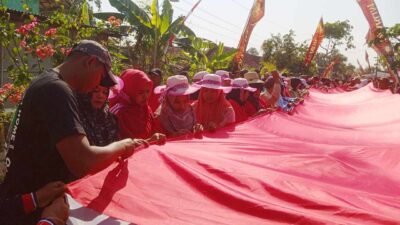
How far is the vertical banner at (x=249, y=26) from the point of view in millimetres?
12094

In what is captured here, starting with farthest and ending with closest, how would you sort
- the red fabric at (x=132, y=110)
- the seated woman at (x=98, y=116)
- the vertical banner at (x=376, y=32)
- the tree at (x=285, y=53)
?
1. the tree at (x=285, y=53)
2. the vertical banner at (x=376, y=32)
3. the red fabric at (x=132, y=110)
4. the seated woman at (x=98, y=116)

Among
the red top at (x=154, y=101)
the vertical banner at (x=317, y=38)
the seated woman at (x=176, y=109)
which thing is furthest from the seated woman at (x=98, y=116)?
the vertical banner at (x=317, y=38)

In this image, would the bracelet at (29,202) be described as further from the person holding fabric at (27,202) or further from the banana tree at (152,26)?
the banana tree at (152,26)

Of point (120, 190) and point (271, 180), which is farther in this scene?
point (271, 180)

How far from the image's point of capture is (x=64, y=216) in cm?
152

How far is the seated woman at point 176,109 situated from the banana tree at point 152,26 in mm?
5953

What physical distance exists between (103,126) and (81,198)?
1.05 m

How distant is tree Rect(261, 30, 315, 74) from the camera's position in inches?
1160

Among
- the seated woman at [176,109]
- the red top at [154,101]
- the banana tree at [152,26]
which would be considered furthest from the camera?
the banana tree at [152,26]

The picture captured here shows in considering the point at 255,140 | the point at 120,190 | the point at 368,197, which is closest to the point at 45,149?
the point at 120,190

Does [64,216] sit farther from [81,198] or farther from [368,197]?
[368,197]

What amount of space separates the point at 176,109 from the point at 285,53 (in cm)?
2739

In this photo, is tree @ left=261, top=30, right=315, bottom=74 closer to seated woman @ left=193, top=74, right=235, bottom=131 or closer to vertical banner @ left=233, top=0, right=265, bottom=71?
vertical banner @ left=233, top=0, right=265, bottom=71

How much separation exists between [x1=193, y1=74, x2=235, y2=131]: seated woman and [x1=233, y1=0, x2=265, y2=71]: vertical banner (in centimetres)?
821
